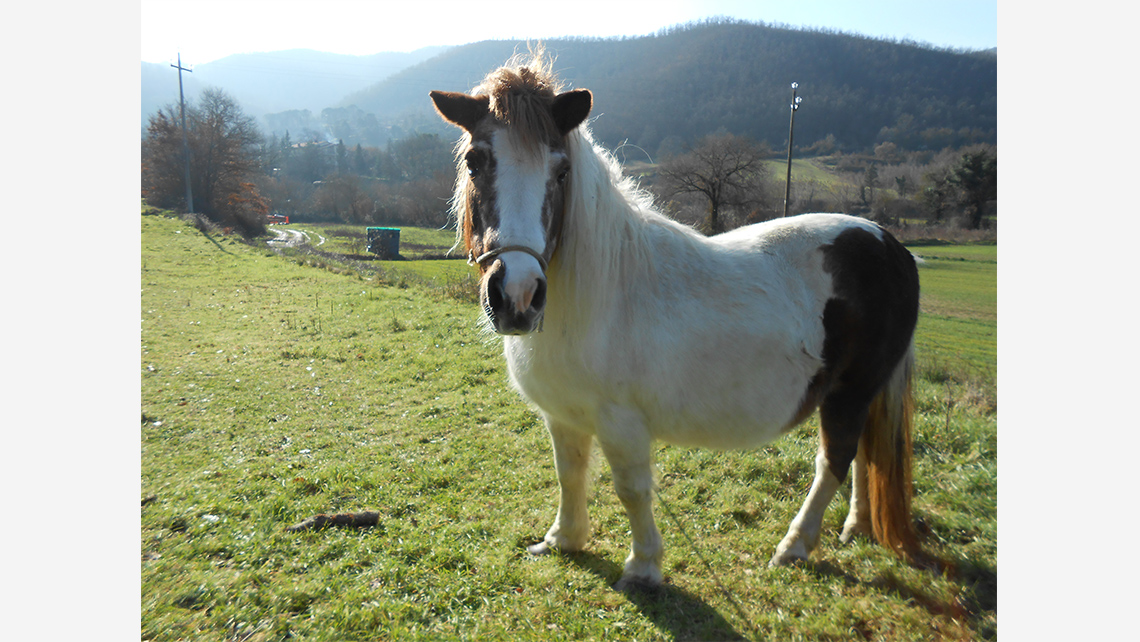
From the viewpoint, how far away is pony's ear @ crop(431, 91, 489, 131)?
202 centimetres

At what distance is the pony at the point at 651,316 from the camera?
191 cm

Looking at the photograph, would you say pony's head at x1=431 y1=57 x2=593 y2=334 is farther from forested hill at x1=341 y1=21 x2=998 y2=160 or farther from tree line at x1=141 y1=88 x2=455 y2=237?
tree line at x1=141 y1=88 x2=455 y2=237

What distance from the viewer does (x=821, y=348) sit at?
2.58m

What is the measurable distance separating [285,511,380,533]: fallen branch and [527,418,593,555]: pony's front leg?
44.6 inches

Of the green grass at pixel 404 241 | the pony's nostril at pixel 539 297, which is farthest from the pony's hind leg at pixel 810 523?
the green grass at pixel 404 241

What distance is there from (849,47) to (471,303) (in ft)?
26.9

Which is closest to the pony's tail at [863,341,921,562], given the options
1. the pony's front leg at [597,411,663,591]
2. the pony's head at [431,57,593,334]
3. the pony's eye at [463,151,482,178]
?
the pony's front leg at [597,411,663,591]

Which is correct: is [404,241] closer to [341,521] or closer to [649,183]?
[649,183]

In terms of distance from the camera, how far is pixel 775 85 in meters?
8.19

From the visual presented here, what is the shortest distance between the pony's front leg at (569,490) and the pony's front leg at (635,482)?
1.30 ft

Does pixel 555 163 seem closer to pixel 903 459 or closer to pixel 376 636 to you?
pixel 376 636

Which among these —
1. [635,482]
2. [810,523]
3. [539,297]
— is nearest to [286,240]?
[635,482]

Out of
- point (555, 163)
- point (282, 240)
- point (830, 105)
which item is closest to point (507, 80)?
point (555, 163)

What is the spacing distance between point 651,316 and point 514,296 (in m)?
0.90
